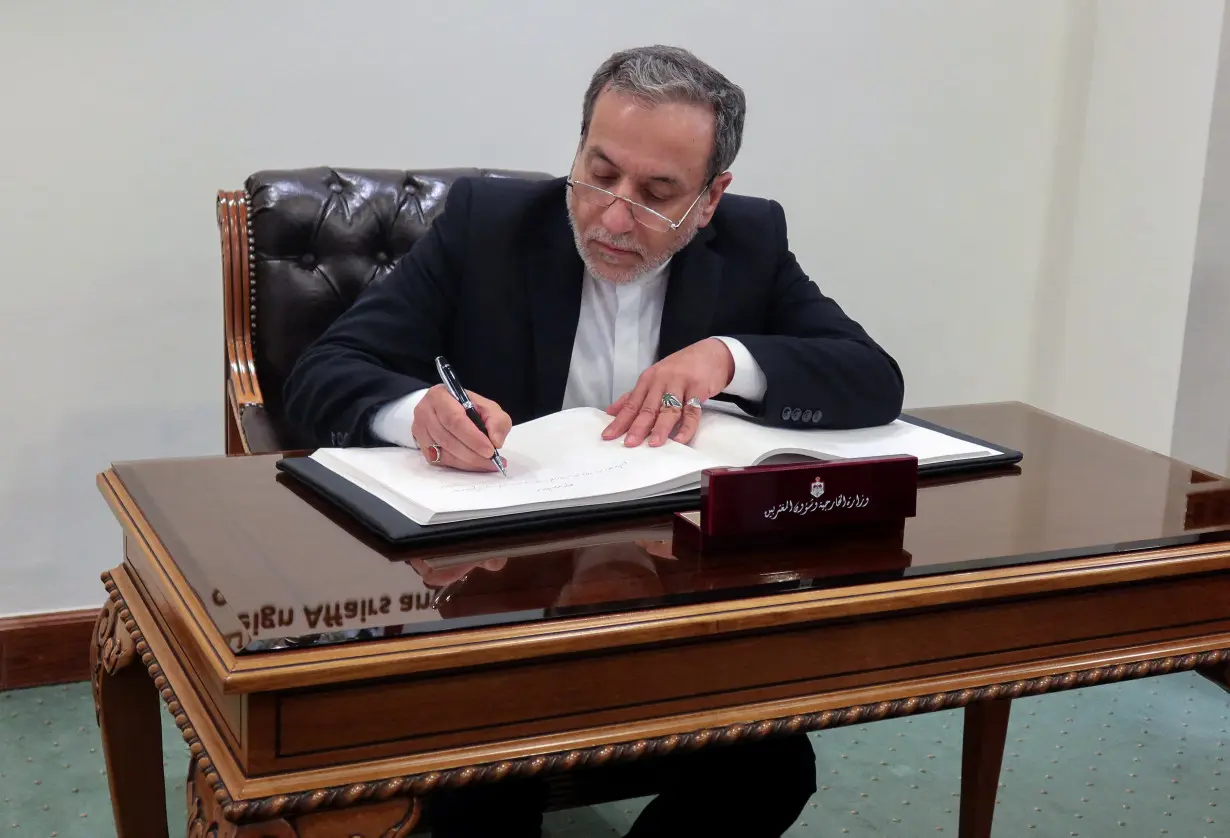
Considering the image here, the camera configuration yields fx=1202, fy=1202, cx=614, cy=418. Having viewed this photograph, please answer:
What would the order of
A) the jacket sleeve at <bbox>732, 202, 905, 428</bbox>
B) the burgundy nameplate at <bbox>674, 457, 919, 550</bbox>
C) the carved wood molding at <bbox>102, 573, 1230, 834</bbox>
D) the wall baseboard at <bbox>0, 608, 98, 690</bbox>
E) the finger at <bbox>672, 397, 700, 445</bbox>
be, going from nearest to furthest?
the carved wood molding at <bbox>102, 573, 1230, 834</bbox>
the burgundy nameplate at <bbox>674, 457, 919, 550</bbox>
the finger at <bbox>672, 397, 700, 445</bbox>
the jacket sleeve at <bbox>732, 202, 905, 428</bbox>
the wall baseboard at <bbox>0, 608, 98, 690</bbox>

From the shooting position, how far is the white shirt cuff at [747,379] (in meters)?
1.79

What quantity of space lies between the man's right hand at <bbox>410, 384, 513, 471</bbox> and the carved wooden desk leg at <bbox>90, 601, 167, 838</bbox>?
0.49 metres

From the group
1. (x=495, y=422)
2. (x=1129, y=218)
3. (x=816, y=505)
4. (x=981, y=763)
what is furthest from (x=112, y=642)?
(x=1129, y=218)

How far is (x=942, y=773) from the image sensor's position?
2641 millimetres

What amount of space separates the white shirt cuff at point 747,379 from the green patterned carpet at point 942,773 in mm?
1043

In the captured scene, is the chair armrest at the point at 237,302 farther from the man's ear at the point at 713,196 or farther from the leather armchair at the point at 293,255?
the man's ear at the point at 713,196

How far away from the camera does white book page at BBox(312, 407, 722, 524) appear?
1325 millimetres

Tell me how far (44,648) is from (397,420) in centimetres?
→ 172

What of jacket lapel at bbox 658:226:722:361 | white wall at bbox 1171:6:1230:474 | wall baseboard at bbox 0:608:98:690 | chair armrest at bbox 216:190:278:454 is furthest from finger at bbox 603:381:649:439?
white wall at bbox 1171:6:1230:474

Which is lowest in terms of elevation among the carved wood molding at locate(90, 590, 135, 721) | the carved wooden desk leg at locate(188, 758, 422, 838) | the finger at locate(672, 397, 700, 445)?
the carved wood molding at locate(90, 590, 135, 721)

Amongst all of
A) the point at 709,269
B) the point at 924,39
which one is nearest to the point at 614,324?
the point at 709,269

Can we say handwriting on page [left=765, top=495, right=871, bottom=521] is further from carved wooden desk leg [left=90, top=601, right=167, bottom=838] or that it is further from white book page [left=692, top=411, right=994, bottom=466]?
carved wooden desk leg [left=90, top=601, right=167, bottom=838]

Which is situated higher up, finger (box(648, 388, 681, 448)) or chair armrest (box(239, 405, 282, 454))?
finger (box(648, 388, 681, 448))

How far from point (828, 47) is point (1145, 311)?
3.98 feet
